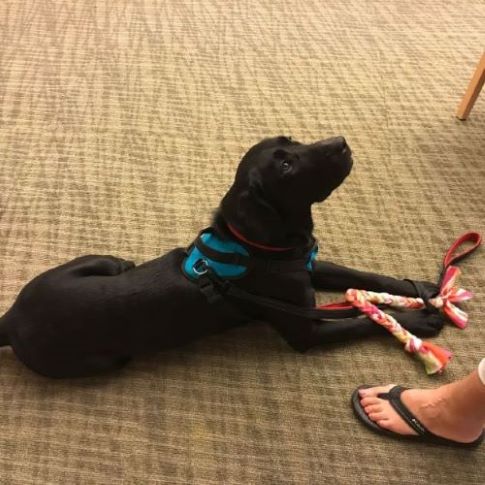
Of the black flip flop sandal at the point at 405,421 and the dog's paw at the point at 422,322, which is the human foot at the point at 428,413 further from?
the dog's paw at the point at 422,322

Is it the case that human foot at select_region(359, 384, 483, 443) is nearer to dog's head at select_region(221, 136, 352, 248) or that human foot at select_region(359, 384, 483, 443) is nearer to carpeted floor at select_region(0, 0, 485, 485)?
carpeted floor at select_region(0, 0, 485, 485)

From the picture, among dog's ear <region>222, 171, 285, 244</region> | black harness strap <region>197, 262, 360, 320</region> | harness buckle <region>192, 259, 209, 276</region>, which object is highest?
dog's ear <region>222, 171, 285, 244</region>

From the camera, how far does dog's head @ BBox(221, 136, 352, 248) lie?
1.21 metres

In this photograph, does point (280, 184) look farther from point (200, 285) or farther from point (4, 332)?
point (4, 332)

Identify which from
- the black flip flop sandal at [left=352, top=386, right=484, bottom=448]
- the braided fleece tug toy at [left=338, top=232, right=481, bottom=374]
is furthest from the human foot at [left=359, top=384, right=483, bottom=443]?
the braided fleece tug toy at [left=338, top=232, right=481, bottom=374]

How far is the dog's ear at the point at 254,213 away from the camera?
1207mm

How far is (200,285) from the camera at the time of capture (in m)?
1.27

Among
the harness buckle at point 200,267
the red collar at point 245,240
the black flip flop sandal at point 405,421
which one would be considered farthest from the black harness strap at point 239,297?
the black flip flop sandal at point 405,421

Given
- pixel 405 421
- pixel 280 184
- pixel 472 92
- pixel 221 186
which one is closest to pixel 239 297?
pixel 280 184

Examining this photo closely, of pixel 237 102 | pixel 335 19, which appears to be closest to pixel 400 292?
pixel 237 102

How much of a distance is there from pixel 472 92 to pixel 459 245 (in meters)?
0.70

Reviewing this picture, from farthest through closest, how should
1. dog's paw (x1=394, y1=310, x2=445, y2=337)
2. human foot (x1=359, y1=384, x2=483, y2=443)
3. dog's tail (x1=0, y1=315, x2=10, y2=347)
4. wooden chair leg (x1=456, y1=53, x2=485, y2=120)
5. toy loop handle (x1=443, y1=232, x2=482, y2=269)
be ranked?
wooden chair leg (x1=456, y1=53, x2=485, y2=120) < toy loop handle (x1=443, y1=232, x2=482, y2=269) < dog's paw (x1=394, y1=310, x2=445, y2=337) < dog's tail (x1=0, y1=315, x2=10, y2=347) < human foot (x1=359, y1=384, x2=483, y2=443)

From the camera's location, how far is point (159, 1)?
269 cm

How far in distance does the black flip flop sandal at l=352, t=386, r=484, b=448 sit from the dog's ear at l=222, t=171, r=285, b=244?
0.49m
